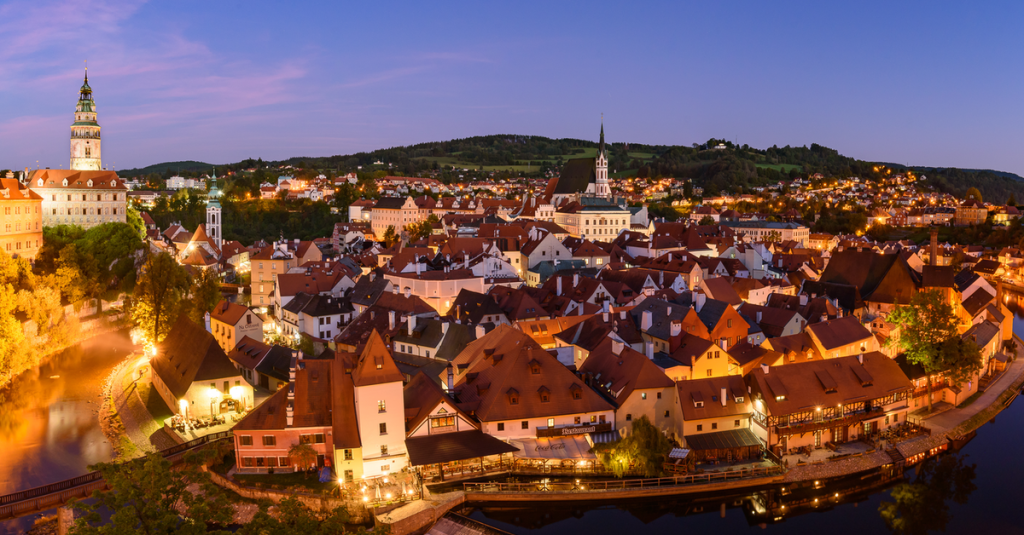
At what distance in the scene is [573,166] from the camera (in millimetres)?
96688

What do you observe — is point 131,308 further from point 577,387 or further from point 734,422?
point 734,422

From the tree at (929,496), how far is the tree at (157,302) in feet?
107

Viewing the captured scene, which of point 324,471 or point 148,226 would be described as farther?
point 148,226

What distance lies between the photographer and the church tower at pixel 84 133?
2431 inches

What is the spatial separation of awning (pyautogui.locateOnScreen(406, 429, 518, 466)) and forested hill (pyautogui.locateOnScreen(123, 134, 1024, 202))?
10850 centimetres

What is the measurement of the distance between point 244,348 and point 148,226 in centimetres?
5855

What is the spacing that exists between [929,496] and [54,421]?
99.3 ft

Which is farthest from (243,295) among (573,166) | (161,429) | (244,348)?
(573,166)

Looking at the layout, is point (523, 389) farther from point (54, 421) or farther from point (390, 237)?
point (390, 237)

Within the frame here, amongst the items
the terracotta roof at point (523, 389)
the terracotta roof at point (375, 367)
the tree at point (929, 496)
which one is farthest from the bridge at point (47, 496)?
the tree at point (929, 496)

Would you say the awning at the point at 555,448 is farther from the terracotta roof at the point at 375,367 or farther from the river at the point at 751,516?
the terracotta roof at the point at 375,367

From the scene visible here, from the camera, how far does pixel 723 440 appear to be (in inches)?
914

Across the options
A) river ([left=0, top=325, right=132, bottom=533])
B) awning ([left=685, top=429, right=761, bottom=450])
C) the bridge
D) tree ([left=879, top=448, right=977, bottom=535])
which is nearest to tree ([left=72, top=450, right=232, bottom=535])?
the bridge

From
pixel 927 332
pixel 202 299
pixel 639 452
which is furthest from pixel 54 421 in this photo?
pixel 927 332
